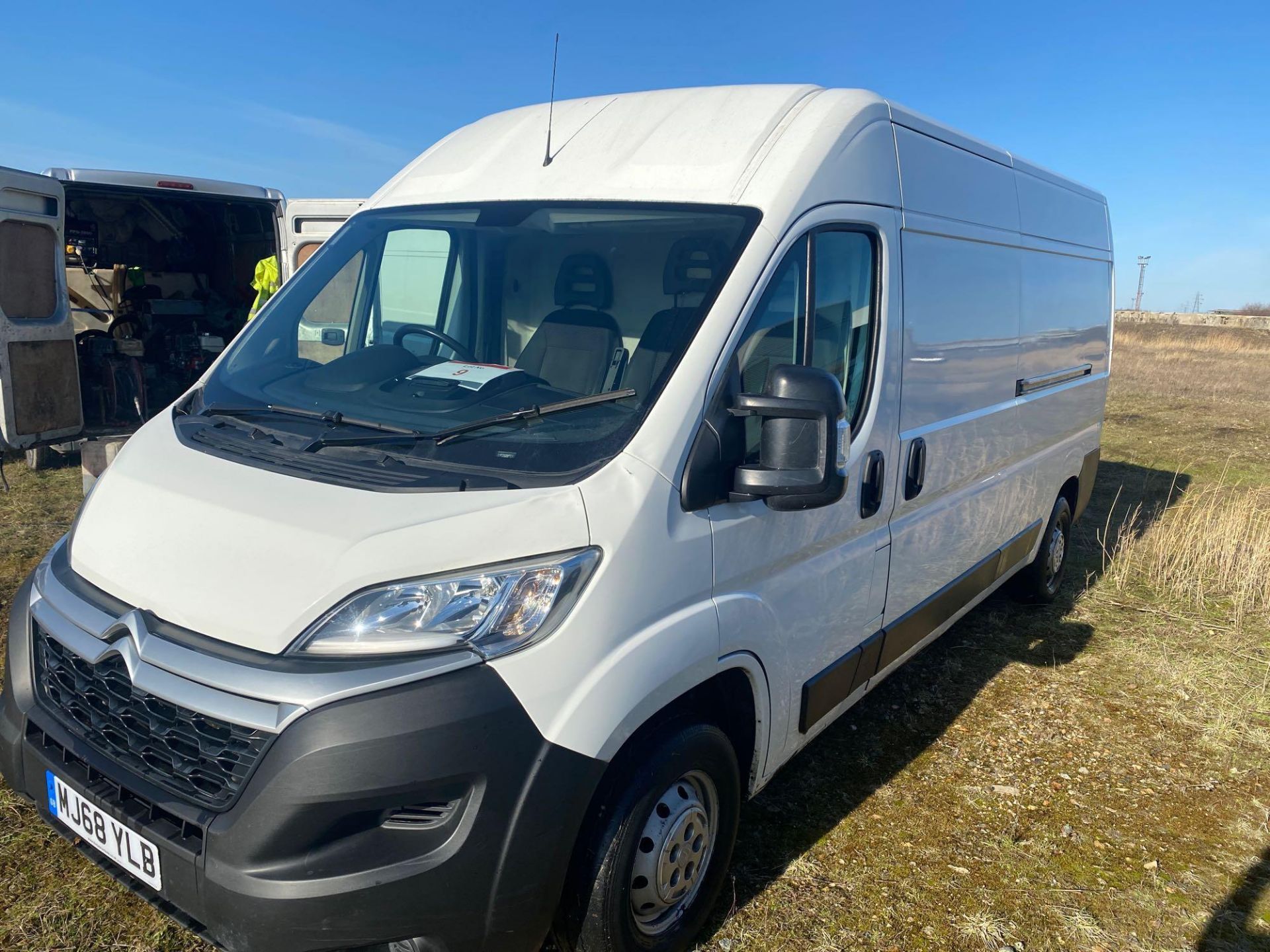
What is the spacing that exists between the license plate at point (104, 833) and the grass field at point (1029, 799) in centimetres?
61

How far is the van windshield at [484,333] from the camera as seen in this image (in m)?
2.35

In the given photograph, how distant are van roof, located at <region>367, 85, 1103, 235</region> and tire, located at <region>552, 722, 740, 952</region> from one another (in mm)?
1542

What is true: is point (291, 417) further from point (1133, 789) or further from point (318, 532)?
point (1133, 789)

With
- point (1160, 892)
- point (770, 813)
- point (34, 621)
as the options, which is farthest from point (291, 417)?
point (1160, 892)

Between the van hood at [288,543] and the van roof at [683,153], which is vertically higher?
the van roof at [683,153]

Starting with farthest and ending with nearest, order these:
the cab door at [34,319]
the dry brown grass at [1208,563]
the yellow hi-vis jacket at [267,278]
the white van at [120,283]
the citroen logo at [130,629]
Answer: the yellow hi-vis jacket at [267,278] → the white van at [120,283] → the cab door at [34,319] → the dry brown grass at [1208,563] → the citroen logo at [130,629]

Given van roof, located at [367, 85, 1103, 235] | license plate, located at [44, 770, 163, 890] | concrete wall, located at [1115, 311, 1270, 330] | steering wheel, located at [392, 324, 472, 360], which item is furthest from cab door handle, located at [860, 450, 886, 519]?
concrete wall, located at [1115, 311, 1270, 330]

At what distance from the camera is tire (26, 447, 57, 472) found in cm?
798

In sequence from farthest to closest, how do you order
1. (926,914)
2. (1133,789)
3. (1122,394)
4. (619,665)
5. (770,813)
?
1. (1122,394)
2. (1133,789)
3. (770,813)
4. (926,914)
5. (619,665)

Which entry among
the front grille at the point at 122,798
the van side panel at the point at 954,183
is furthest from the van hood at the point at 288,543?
the van side panel at the point at 954,183

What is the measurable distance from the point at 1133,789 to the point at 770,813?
162cm

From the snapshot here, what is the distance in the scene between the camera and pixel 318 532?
204 cm

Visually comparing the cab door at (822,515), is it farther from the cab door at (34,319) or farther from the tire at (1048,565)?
the cab door at (34,319)

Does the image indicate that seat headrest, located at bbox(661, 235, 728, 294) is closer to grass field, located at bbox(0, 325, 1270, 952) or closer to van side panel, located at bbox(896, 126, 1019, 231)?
van side panel, located at bbox(896, 126, 1019, 231)
